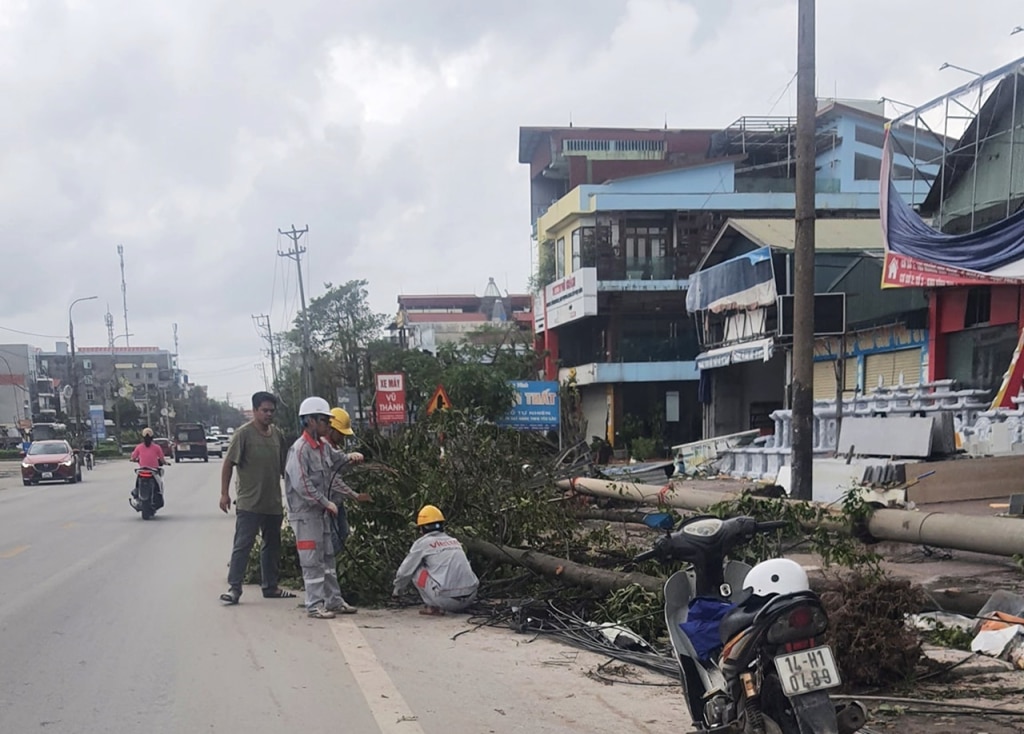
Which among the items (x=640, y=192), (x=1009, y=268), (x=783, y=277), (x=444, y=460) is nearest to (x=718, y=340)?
(x=783, y=277)

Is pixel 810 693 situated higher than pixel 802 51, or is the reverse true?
pixel 802 51

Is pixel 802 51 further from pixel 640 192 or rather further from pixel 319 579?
pixel 640 192

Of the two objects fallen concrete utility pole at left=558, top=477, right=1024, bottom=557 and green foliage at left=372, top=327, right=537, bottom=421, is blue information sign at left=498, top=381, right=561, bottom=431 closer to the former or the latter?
green foliage at left=372, top=327, right=537, bottom=421

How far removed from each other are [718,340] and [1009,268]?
1511cm

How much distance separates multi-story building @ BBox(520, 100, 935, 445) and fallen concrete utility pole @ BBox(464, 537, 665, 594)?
2805 cm

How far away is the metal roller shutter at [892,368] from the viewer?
65.9 ft

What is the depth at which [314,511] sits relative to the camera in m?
7.82

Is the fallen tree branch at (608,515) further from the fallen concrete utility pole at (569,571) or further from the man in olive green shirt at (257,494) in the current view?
the man in olive green shirt at (257,494)

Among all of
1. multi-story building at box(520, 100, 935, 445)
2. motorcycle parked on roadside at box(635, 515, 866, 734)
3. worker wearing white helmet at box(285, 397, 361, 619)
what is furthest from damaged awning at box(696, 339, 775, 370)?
motorcycle parked on roadside at box(635, 515, 866, 734)

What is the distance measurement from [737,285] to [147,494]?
16.4 m

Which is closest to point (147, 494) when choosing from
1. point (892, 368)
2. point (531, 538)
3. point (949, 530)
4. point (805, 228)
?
point (531, 538)

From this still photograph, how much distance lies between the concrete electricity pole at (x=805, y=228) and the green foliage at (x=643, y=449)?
918 inches

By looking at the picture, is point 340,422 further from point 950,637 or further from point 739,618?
point 739,618

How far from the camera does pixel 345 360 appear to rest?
45.5 m
